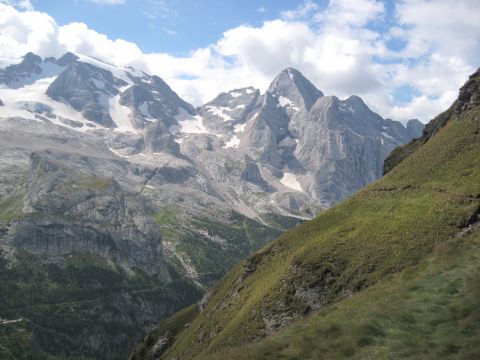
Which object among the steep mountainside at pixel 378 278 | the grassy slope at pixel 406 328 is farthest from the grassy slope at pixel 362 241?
the grassy slope at pixel 406 328

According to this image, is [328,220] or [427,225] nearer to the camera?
[427,225]

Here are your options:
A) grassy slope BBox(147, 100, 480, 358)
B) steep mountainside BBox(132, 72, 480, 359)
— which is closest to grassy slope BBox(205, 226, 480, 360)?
steep mountainside BBox(132, 72, 480, 359)

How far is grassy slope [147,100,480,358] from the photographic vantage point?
169 ft

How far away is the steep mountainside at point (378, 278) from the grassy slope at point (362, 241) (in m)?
0.17

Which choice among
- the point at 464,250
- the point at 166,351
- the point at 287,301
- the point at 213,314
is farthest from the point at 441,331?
the point at 166,351

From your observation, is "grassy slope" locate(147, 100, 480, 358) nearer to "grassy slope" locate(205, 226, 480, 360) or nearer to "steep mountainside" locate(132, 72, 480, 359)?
"steep mountainside" locate(132, 72, 480, 359)

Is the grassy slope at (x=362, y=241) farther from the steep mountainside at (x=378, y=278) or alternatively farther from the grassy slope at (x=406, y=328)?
the grassy slope at (x=406, y=328)

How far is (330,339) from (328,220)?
4787 cm

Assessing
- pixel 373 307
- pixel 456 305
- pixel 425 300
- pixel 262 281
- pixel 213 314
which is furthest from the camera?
pixel 213 314

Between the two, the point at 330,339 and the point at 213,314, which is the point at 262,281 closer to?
the point at 213,314

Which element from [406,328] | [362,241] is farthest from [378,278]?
[406,328]

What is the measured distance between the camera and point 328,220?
72.9 meters

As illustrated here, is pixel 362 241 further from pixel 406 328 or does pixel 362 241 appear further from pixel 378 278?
pixel 406 328

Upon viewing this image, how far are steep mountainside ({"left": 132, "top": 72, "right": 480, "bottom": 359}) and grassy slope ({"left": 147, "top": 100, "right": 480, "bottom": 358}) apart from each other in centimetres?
17
